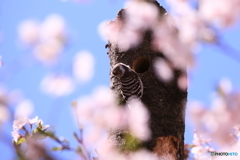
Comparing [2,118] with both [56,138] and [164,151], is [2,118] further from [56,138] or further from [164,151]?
[164,151]

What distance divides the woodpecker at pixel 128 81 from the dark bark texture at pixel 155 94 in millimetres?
71

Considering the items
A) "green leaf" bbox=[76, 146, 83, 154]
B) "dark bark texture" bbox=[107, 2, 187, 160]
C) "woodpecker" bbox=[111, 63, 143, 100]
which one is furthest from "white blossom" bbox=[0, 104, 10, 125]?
"woodpecker" bbox=[111, 63, 143, 100]

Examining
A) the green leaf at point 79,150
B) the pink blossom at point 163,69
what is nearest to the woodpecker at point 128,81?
the pink blossom at point 163,69

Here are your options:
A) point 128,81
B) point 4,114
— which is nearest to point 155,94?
point 128,81

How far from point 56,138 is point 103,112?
1.40 m

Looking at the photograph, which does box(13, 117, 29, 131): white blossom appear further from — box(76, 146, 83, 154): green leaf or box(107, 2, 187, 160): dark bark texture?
box(76, 146, 83, 154): green leaf

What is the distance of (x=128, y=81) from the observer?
399 centimetres

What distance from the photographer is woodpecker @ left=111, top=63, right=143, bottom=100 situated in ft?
12.9

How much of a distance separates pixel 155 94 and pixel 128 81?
0.35 m

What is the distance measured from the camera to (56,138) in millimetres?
1990

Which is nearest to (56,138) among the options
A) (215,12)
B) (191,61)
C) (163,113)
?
(191,61)

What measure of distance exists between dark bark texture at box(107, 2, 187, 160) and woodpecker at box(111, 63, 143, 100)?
0.23ft

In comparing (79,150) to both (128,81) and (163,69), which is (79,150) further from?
(163,69)

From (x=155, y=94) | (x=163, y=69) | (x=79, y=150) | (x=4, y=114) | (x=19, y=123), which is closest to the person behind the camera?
(x=79, y=150)
